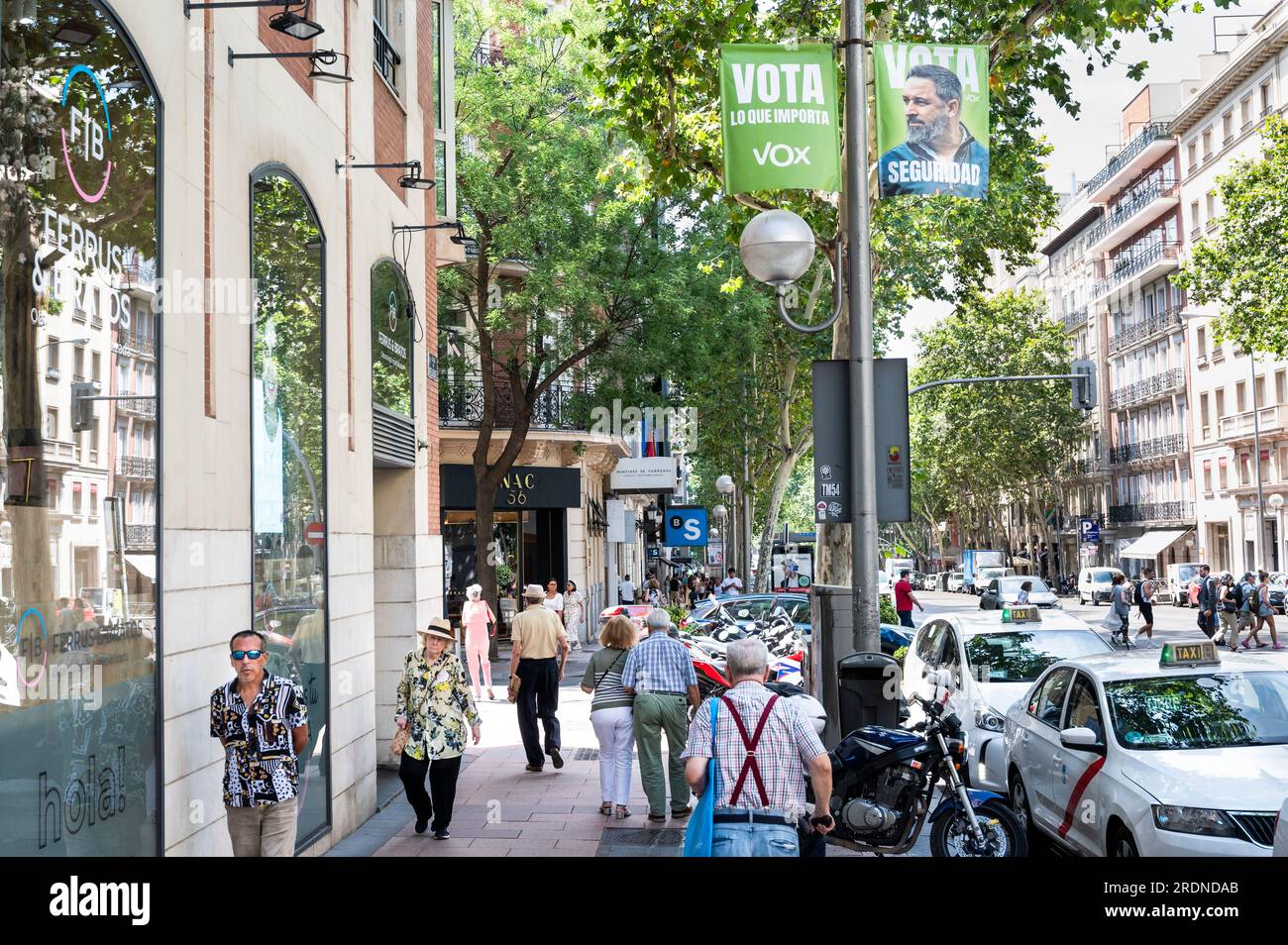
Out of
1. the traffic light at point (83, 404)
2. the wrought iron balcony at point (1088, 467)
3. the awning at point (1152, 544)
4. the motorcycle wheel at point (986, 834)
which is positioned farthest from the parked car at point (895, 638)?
the wrought iron balcony at point (1088, 467)

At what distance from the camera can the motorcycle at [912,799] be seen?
812 centimetres

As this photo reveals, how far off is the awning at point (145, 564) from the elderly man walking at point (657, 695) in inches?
185

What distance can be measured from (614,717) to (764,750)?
5.29 m

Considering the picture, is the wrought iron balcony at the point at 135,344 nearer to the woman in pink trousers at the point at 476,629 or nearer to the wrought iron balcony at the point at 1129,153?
the woman in pink trousers at the point at 476,629

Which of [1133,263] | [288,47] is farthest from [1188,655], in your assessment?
[1133,263]

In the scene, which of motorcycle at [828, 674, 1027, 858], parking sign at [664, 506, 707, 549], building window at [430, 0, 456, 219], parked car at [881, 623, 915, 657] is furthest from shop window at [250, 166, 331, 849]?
parking sign at [664, 506, 707, 549]

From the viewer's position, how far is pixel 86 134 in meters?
5.89

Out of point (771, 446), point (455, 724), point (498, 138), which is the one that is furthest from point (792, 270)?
point (771, 446)

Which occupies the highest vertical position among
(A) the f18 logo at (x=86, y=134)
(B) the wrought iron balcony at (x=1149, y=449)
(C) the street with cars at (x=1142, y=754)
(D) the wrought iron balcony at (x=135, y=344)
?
(B) the wrought iron balcony at (x=1149, y=449)

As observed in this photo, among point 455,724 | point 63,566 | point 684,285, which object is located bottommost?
point 455,724

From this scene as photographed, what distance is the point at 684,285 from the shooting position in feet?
83.7

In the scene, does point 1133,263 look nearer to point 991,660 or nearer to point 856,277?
point 991,660

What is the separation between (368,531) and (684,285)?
47.9ft
